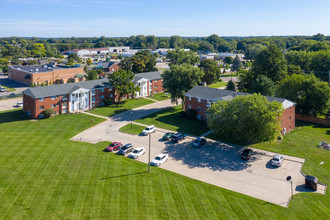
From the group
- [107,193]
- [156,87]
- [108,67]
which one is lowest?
[107,193]

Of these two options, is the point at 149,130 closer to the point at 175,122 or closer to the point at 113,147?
the point at 175,122

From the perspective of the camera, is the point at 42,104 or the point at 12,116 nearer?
the point at 42,104

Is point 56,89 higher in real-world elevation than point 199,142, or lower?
higher

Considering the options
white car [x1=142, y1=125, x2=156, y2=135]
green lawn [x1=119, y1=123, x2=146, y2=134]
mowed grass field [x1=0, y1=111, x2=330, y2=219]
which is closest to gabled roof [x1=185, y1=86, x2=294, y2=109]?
white car [x1=142, y1=125, x2=156, y2=135]

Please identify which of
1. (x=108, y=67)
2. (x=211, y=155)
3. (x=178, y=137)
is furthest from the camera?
(x=108, y=67)

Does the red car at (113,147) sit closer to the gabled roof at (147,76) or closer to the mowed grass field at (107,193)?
the mowed grass field at (107,193)

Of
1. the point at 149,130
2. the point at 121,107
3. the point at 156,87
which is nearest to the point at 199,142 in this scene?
the point at 149,130
